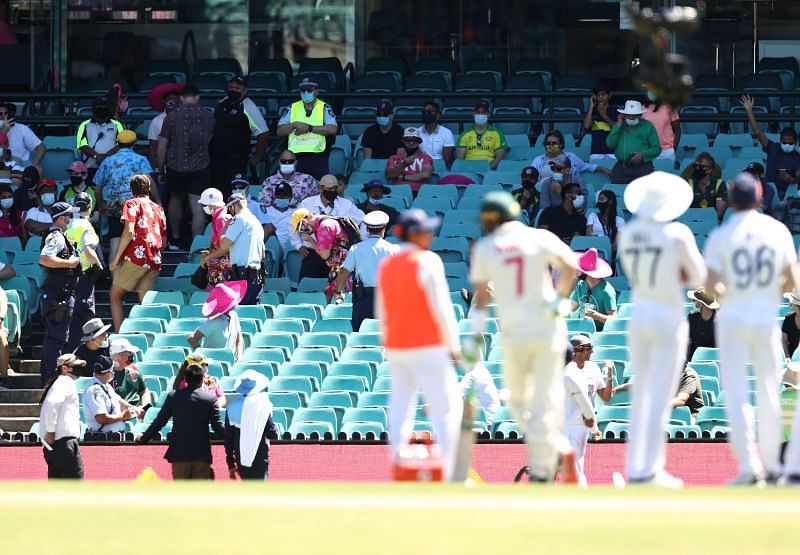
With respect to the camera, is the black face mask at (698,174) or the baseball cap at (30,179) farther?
the baseball cap at (30,179)

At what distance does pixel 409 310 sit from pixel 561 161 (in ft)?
32.7

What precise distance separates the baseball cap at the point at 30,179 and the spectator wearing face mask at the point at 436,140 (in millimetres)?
4498

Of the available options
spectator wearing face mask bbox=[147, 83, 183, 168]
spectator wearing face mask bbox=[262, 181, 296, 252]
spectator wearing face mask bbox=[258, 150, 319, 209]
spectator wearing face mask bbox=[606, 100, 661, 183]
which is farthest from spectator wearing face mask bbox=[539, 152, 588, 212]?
spectator wearing face mask bbox=[147, 83, 183, 168]

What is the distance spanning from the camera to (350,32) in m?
28.4

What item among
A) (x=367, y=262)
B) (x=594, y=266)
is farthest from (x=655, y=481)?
(x=367, y=262)

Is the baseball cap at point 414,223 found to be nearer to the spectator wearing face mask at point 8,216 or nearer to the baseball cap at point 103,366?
the baseball cap at point 103,366

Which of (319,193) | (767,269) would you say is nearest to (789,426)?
(767,269)

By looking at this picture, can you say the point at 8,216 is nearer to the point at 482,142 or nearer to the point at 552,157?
the point at 482,142

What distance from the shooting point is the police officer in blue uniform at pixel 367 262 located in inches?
744

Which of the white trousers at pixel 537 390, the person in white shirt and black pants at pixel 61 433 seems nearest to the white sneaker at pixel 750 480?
the white trousers at pixel 537 390

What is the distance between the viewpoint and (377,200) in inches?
809

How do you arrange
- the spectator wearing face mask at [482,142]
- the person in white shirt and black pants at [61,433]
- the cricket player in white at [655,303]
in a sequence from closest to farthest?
1. the cricket player in white at [655,303]
2. the person in white shirt and black pants at [61,433]
3. the spectator wearing face mask at [482,142]

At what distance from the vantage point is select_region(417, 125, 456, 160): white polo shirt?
74.4 ft

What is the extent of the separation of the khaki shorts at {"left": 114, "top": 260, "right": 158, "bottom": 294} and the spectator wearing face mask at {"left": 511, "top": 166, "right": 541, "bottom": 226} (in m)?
4.05
